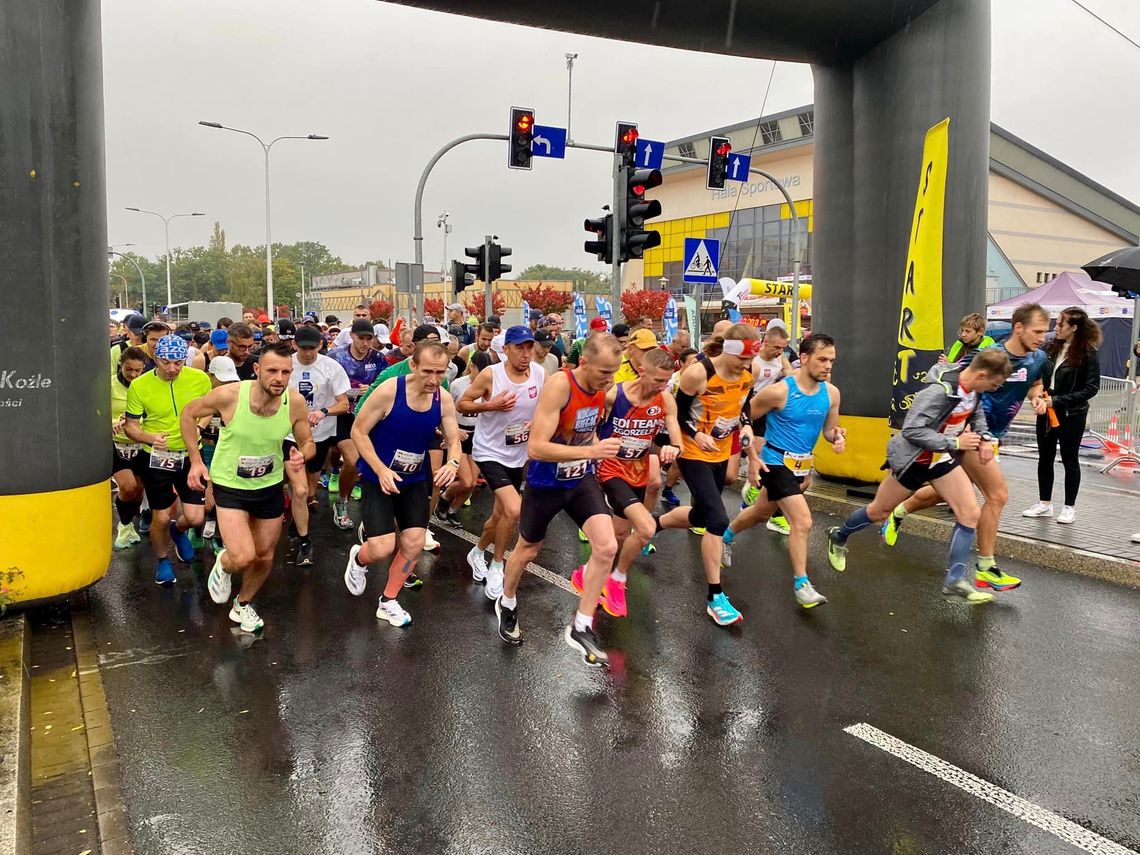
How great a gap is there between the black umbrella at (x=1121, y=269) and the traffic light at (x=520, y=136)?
29.6ft

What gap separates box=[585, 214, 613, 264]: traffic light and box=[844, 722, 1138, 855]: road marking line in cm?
920

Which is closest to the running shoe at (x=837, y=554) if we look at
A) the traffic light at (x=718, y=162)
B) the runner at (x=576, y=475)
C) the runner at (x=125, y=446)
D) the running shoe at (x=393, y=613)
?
the runner at (x=576, y=475)

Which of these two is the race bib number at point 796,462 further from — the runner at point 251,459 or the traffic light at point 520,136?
the traffic light at point 520,136

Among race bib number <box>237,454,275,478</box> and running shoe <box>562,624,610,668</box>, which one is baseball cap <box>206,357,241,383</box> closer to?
race bib number <box>237,454,275,478</box>

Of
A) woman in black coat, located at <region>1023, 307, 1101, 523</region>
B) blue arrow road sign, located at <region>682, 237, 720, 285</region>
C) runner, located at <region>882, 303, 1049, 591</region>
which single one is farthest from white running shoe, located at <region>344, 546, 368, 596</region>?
blue arrow road sign, located at <region>682, 237, 720, 285</region>

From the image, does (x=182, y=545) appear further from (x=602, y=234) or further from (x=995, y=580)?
(x=602, y=234)

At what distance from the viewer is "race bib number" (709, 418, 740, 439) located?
620 centimetres

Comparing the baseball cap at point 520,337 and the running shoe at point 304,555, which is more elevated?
the baseball cap at point 520,337

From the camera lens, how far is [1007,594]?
6.38 metres

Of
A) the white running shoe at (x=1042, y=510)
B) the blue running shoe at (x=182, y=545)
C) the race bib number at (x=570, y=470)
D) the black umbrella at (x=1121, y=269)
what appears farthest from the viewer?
the black umbrella at (x=1121, y=269)

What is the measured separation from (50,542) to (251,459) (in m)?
1.37

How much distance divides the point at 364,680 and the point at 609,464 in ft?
6.96

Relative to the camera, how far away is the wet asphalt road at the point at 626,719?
3.39m

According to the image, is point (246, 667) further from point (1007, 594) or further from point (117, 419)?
point (1007, 594)
